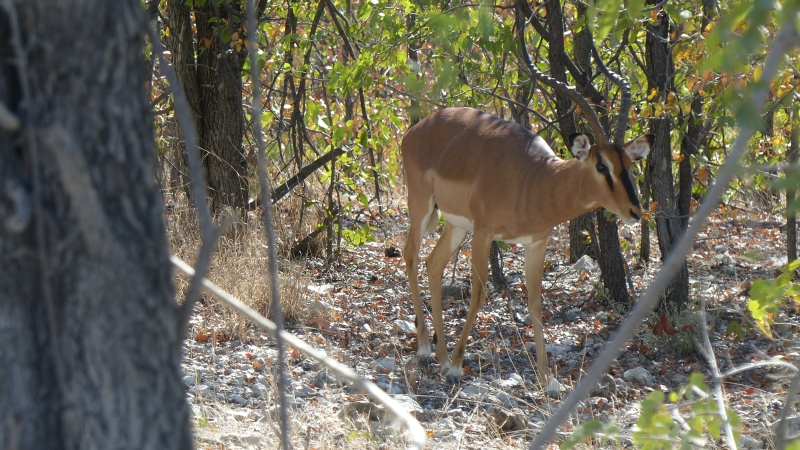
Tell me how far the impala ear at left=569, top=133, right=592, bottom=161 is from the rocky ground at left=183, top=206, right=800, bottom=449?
1.09 meters

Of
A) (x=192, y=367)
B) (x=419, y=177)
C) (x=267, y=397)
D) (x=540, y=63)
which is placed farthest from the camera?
(x=540, y=63)

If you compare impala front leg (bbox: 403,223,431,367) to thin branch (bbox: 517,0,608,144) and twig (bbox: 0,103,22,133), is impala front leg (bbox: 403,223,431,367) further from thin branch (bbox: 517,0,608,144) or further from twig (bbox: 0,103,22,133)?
twig (bbox: 0,103,22,133)

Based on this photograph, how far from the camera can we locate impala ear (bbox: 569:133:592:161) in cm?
476

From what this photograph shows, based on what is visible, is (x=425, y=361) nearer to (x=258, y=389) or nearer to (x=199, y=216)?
(x=258, y=389)

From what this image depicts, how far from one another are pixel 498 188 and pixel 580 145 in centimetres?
75

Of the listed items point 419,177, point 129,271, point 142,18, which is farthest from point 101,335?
point 419,177

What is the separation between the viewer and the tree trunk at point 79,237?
1280mm

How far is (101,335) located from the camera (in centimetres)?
134

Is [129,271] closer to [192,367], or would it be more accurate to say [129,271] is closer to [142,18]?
[142,18]

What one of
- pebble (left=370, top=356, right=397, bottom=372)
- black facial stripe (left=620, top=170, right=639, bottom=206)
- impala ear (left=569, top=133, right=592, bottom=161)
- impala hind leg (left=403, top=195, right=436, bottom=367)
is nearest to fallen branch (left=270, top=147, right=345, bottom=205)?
impala hind leg (left=403, top=195, right=436, bottom=367)

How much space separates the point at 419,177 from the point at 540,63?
1.60 metres

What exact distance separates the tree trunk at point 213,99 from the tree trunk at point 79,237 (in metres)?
5.75

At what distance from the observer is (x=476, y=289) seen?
5328 mm

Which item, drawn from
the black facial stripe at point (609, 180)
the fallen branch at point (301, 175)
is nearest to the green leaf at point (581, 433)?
the black facial stripe at point (609, 180)
